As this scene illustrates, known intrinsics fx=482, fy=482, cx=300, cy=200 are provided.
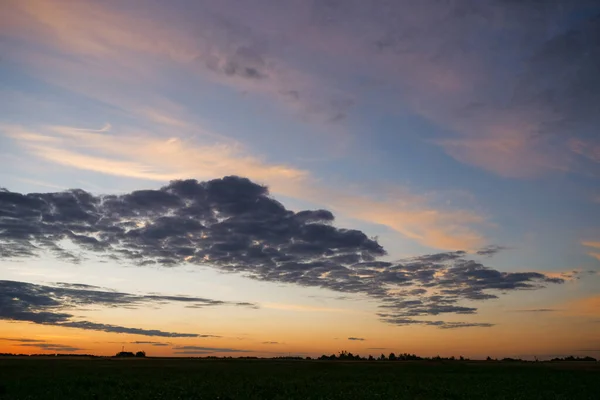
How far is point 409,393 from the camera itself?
5972cm

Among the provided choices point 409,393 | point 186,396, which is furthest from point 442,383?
point 186,396

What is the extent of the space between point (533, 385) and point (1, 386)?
74812mm

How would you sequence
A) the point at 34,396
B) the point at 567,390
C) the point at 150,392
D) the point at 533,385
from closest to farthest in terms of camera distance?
the point at 34,396 → the point at 150,392 → the point at 567,390 → the point at 533,385

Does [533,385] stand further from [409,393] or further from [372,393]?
[372,393]

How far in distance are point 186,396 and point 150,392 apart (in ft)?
18.7

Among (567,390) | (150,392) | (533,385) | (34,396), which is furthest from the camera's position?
(533,385)

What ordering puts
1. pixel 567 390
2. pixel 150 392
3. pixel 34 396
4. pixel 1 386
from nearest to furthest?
pixel 34 396 → pixel 150 392 → pixel 1 386 → pixel 567 390

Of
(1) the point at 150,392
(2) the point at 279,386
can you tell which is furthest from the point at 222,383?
(1) the point at 150,392

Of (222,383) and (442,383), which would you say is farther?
(442,383)

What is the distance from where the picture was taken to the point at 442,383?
73.7 meters

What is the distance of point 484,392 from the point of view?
6225 cm

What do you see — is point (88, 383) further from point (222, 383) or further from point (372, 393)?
point (372, 393)

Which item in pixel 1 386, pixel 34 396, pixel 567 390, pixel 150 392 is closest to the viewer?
pixel 34 396

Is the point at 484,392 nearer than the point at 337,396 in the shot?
No
